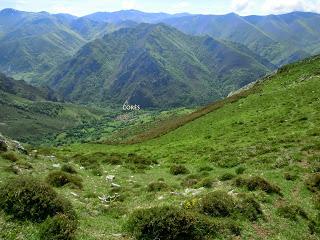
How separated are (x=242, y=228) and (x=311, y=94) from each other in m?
45.3

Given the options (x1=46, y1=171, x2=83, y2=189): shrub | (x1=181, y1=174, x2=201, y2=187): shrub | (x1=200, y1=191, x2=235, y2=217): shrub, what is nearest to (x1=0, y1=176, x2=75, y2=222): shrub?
(x1=200, y1=191, x2=235, y2=217): shrub

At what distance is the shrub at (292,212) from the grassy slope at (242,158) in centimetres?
34

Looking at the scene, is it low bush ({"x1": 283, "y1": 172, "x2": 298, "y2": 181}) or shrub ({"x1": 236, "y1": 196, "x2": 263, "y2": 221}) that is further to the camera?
low bush ({"x1": 283, "y1": 172, "x2": 298, "y2": 181})

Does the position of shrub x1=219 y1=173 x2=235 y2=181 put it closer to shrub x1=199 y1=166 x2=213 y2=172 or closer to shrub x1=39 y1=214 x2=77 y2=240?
shrub x1=199 y1=166 x2=213 y2=172

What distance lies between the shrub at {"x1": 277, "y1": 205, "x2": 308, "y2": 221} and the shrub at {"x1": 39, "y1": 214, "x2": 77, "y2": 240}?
38.5ft

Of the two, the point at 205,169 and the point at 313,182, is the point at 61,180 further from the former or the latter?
the point at 313,182

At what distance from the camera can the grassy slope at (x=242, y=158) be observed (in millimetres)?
21828

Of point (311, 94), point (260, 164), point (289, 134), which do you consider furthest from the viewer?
point (311, 94)

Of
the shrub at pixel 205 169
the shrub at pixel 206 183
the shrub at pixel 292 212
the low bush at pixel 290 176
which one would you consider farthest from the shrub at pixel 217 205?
the shrub at pixel 205 169

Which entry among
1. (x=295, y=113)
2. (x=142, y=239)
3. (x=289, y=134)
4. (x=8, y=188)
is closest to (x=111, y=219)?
(x=142, y=239)

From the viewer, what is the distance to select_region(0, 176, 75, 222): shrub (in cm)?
1891

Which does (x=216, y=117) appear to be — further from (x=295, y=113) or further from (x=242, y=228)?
(x=242, y=228)

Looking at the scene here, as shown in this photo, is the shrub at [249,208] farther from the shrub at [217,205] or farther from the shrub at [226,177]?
the shrub at [226,177]

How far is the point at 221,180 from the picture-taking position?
3048 cm
